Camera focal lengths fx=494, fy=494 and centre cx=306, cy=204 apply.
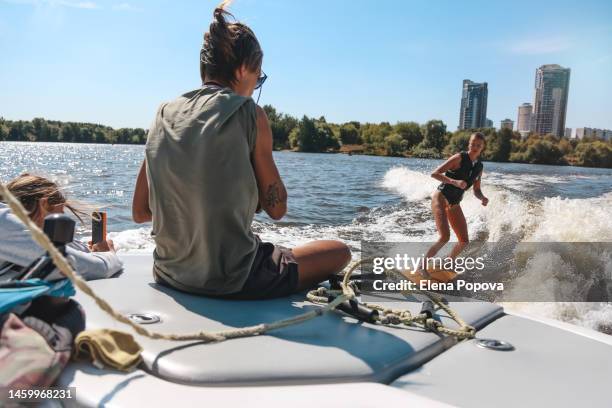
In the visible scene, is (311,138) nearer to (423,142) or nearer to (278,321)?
(423,142)

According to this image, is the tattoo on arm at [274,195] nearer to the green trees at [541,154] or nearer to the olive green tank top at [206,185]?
the olive green tank top at [206,185]

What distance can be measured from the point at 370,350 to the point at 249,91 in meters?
1.15

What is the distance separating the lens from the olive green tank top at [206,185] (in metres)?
1.73

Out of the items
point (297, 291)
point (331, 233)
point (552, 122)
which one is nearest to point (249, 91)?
point (297, 291)

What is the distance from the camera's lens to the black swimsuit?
17.7ft

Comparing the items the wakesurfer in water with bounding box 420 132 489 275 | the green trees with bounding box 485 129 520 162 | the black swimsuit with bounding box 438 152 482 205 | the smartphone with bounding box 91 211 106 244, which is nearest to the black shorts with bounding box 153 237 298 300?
the smartphone with bounding box 91 211 106 244

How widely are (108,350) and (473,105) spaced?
7756 centimetres

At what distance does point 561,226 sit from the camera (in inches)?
357

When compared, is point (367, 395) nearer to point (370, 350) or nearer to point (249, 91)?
point (370, 350)

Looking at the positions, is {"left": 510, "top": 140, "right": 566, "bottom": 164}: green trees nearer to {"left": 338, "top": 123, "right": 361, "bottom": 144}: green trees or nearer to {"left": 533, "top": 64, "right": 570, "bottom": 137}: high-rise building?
{"left": 533, "top": 64, "right": 570, "bottom": 137}: high-rise building

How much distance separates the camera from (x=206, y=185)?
1.73 m

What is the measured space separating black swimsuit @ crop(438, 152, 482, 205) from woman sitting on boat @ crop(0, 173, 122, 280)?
3.92 metres

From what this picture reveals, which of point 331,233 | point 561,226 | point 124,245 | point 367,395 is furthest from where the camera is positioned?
point 561,226

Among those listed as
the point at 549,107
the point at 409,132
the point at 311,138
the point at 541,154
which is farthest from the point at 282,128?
the point at 541,154
